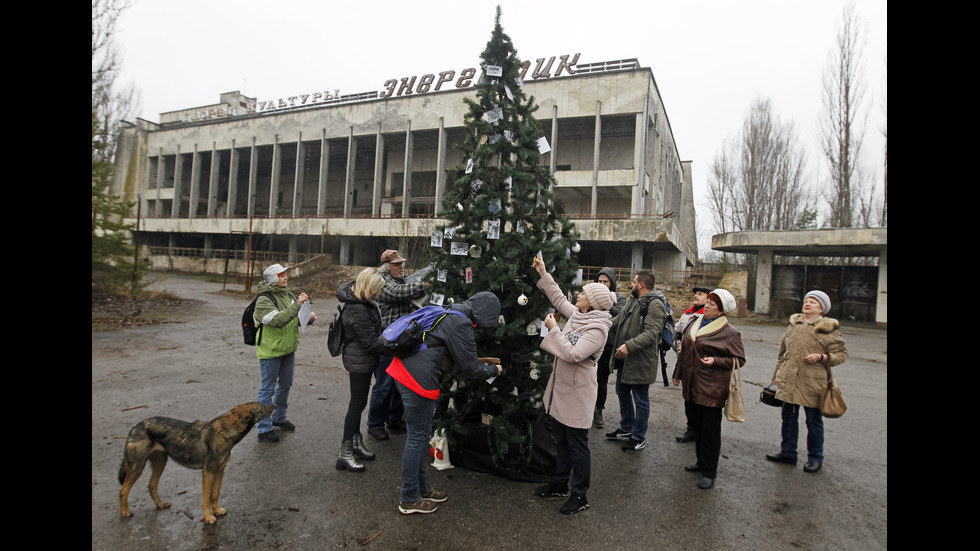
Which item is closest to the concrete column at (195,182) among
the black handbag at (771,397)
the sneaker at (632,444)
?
the sneaker at (632,444)

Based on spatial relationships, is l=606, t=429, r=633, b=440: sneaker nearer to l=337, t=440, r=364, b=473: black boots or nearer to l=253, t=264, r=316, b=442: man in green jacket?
l=337, t=440, r=364, b=473: black boots

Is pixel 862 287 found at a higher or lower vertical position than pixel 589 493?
higher

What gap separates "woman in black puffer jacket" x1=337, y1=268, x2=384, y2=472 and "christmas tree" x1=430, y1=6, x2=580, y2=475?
26.6 inches

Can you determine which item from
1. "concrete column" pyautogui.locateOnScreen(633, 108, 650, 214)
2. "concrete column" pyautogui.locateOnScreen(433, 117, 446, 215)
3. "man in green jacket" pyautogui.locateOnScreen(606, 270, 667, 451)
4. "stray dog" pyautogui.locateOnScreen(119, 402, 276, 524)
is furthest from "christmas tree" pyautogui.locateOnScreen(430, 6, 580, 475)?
"concrete column" pyautogui.locateOnScreen(433, 117, 446, 215)

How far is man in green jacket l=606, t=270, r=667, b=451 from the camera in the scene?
16.7ft

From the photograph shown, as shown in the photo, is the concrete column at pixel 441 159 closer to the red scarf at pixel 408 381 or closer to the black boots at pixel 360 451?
the black boots at pixel 360 451
